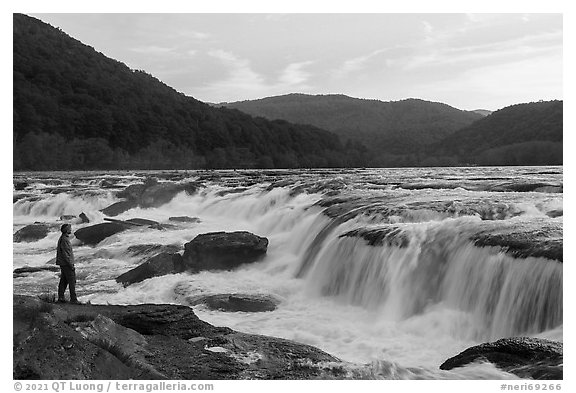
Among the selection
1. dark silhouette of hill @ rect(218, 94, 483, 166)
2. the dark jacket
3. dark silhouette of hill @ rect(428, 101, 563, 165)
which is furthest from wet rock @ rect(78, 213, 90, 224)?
dark silhouette of hill @ rect(218, 94, 483, 166)

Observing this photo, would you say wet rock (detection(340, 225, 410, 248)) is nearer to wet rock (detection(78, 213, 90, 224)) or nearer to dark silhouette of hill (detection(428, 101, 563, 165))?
dark silhouette of hill (detection(428, 101, 563, 165))

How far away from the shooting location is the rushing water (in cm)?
710

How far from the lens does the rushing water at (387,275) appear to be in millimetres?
7102

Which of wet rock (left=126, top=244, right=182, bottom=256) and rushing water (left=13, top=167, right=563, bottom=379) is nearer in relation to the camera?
rushing water (left=13, top=167, right=563, bottom=379)

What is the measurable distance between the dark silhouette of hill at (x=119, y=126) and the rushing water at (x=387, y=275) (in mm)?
4615

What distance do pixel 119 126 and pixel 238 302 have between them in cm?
1637

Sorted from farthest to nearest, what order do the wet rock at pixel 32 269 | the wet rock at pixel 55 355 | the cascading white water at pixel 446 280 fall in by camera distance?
the wet rock at pixel 32 269, the cascading white water at pixel 446 280, the wet rock at pixel 55 355

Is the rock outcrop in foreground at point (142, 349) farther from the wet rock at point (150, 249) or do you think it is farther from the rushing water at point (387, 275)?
the wet rock at point (150, 249)

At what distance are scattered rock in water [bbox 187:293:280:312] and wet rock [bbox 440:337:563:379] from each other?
152 inches

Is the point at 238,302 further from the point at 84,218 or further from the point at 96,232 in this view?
the point at 84,218

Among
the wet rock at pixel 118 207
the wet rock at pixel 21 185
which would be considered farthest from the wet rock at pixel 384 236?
the wet rock at pixel 21 185

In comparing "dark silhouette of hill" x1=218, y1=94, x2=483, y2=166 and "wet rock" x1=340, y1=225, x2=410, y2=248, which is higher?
"dark silhouette of hill" x1=218, y1=94, x2=483, y2=166
